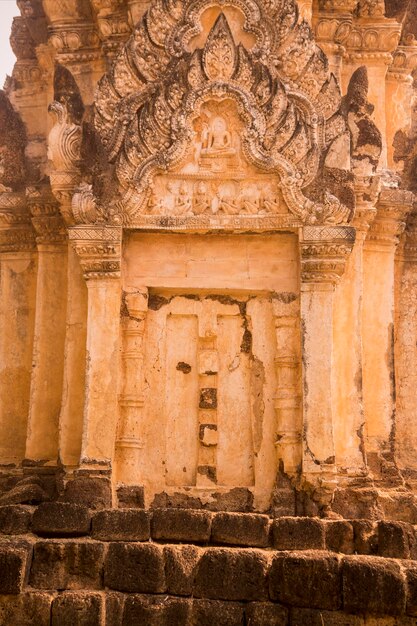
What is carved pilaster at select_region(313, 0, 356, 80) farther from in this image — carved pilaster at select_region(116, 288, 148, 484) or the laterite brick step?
the laterite brick step

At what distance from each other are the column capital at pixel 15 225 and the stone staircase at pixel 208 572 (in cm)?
400

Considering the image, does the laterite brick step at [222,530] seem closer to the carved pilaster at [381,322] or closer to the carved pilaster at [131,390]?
the carved pilaster at [131,390]

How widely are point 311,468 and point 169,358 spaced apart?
68.4 inches

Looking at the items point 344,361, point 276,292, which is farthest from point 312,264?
point 344,361

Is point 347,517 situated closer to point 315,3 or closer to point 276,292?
point 276,292

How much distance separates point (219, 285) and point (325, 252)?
1.06 m

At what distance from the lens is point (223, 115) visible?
30.6 feet

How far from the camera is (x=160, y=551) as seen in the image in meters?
7.22

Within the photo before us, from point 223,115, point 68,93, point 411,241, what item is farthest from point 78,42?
point 411,241

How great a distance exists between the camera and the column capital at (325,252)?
29.4ft

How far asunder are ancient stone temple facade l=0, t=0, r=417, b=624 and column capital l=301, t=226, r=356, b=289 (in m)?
0.02

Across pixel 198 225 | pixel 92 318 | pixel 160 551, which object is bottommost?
pixel 160 551

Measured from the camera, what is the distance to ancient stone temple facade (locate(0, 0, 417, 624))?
8.95m

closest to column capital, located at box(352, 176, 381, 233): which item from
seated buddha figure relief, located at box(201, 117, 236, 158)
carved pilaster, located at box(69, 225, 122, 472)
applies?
seated buddha figure relief, located at box(201, 117, 236, 158)
